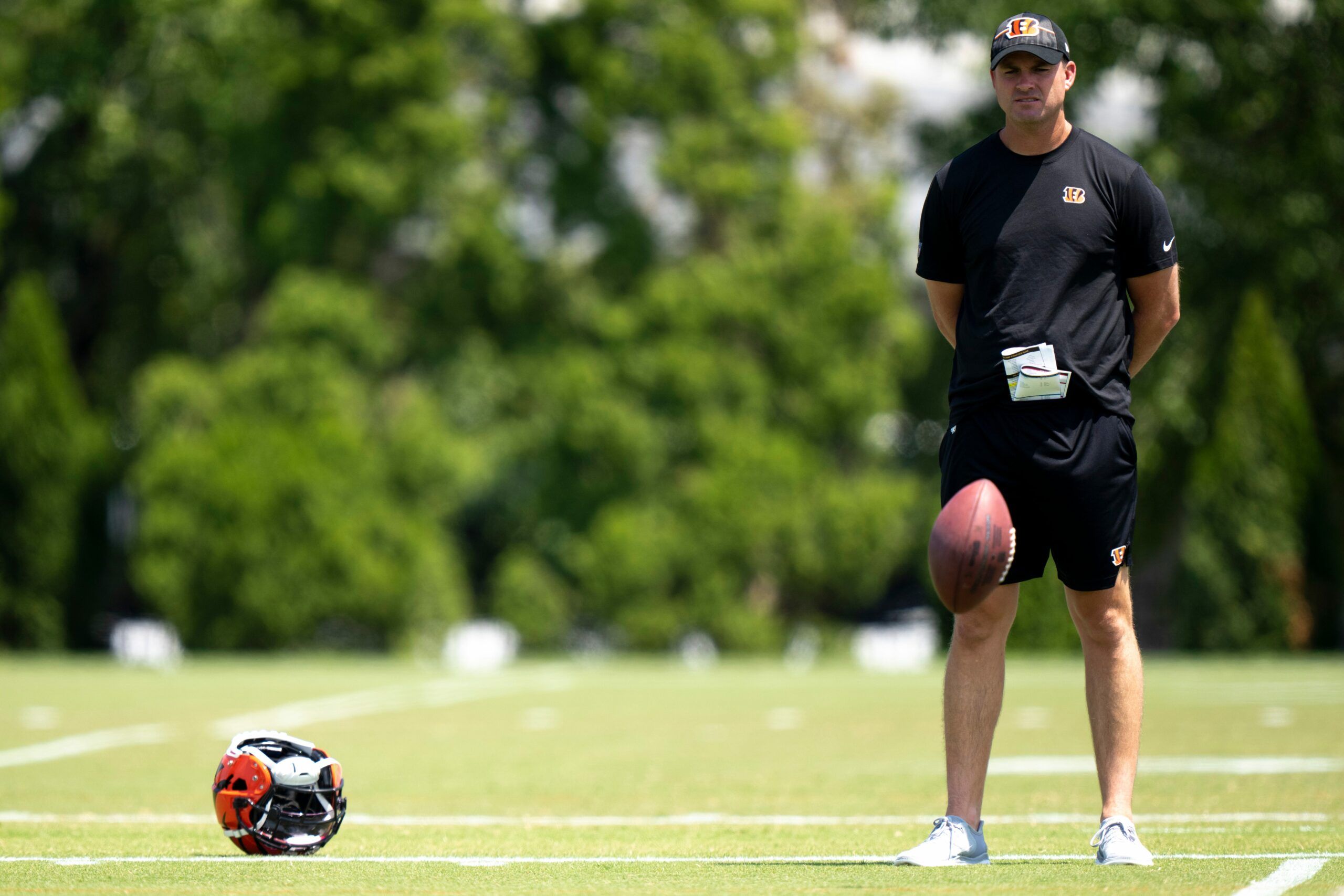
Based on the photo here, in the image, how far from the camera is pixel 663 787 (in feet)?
28.4

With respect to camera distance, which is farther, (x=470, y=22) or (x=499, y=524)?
(x=499, y=524)

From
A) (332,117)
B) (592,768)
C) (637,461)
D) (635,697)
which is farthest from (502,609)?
(592,768)

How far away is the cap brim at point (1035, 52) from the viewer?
522 centimetres

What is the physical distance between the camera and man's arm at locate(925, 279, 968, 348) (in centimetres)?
553

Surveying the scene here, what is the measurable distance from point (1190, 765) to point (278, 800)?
215 inches

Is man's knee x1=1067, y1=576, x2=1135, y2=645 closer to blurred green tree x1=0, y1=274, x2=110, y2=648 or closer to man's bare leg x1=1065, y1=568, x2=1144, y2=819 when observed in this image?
man's bare leg x1=1065, y1=568, x2=1144, y2=819

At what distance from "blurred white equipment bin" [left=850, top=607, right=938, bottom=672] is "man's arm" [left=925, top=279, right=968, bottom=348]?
23033mm

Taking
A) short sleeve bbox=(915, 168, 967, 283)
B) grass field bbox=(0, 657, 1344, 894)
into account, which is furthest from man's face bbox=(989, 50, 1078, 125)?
grass field bbox=(0, 657, 1344, 894)

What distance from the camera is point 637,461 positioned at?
32.4m

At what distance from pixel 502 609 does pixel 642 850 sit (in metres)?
27.2

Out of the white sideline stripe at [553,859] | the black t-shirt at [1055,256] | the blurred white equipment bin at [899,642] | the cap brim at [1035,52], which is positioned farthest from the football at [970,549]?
the blurred white equipment bin at [899,642]

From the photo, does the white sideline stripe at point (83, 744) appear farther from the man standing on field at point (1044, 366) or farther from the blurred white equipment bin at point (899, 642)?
the blurred white equipment bin at point (899, 642)

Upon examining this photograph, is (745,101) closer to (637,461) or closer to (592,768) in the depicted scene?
(637,461)

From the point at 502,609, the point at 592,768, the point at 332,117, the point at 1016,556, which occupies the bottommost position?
the point at 502,609
